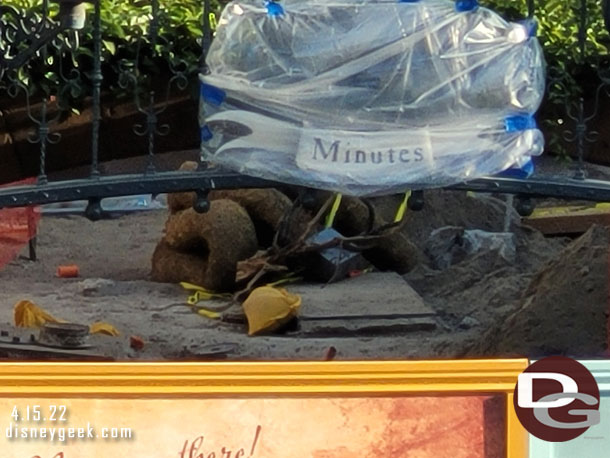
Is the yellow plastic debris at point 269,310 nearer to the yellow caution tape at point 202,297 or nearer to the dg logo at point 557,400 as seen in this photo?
the yellow caution tape at point 202,297

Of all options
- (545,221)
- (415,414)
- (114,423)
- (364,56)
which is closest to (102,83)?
(364,56)

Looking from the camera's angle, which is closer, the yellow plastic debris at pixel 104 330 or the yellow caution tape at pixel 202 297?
the yellow plastic debris at pixel 104 330

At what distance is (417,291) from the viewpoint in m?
7.92

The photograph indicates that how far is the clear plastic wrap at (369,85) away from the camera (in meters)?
2.64

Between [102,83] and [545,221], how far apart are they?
18.8 ft

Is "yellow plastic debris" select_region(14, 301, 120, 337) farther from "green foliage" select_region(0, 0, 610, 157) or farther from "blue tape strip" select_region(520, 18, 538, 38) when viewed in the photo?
"blue tape strip" select_region(520, 18, 538, 38)

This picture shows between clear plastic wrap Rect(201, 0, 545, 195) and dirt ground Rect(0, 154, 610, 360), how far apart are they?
1.09m

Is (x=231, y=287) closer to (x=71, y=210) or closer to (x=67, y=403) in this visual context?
(x=71, y=210)

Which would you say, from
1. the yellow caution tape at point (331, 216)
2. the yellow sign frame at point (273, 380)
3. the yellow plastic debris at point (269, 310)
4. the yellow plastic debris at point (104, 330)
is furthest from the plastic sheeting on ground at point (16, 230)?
the yellow sign frame at point (273, 380)

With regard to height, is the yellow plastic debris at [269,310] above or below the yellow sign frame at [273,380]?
below

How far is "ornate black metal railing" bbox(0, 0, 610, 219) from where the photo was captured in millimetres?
2588

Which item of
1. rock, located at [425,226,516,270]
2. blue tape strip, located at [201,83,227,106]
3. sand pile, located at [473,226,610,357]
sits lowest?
rock, located at [425,226,516,270]

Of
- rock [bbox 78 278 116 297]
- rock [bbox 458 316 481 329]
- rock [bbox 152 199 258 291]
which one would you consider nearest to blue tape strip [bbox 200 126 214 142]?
rock [bbox 458 316 481 329]

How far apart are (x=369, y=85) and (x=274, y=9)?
287mm
